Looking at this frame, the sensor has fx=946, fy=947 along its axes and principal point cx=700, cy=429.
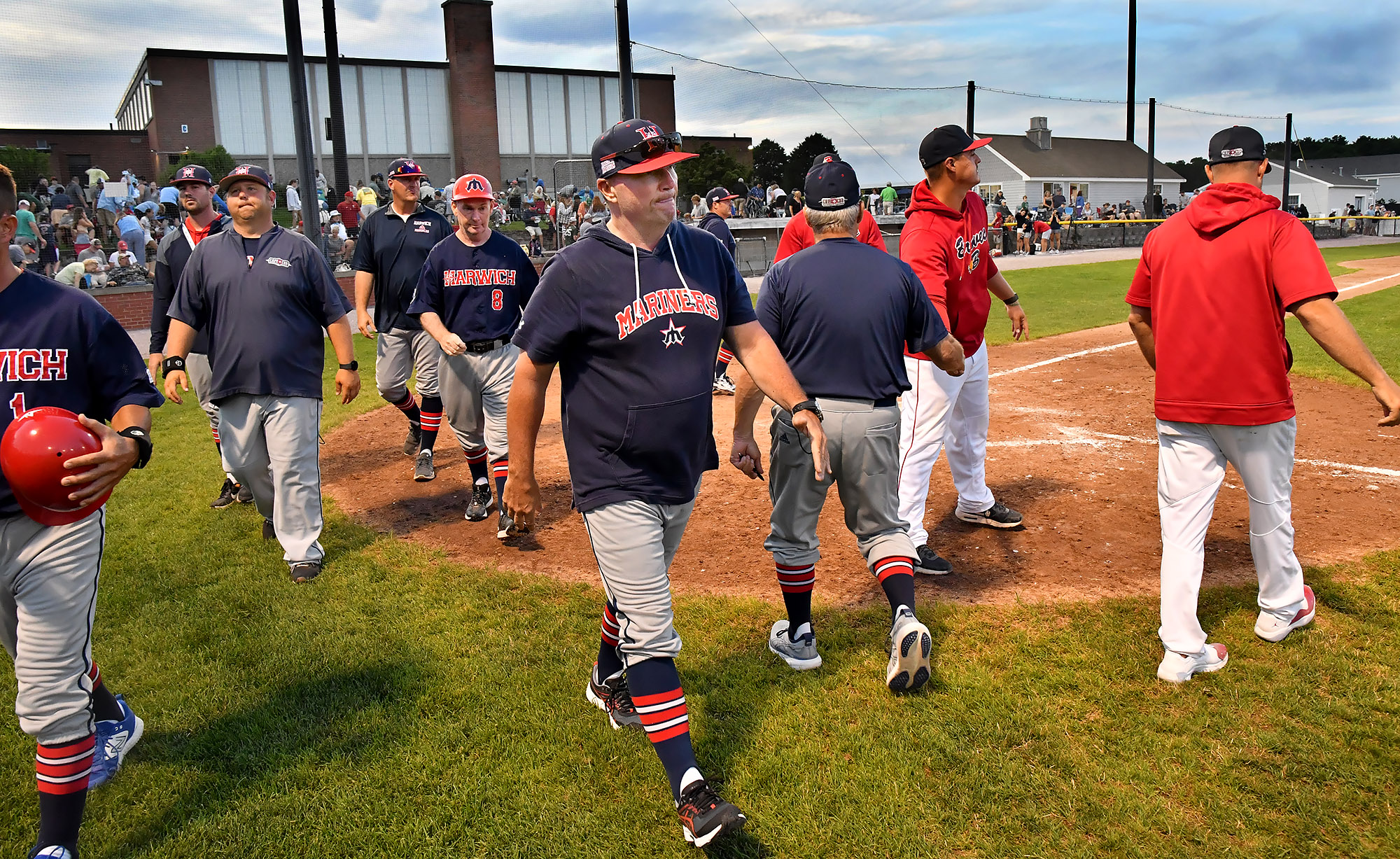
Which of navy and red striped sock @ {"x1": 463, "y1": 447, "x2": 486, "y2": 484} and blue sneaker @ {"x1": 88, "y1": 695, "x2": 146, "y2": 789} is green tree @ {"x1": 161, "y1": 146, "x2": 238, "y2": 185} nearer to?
navy and red striped sock @ {"x1": 463, "y1": 447, "x2": 486, "y2": 484}

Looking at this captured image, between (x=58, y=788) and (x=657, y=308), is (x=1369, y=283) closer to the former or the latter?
(x=657, y=308)

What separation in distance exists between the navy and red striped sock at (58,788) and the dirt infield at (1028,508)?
2.95 metres

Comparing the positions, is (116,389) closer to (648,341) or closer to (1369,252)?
(648,341)

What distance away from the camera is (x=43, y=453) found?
2.88 metres

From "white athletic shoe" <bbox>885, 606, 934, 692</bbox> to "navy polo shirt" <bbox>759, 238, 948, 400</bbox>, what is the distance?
39.4 inches

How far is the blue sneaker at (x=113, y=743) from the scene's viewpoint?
367cm

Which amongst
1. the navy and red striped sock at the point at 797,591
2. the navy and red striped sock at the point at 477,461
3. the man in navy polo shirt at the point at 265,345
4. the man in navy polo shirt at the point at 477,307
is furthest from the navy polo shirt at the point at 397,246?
the navy and red striped sock at the point at 797,591

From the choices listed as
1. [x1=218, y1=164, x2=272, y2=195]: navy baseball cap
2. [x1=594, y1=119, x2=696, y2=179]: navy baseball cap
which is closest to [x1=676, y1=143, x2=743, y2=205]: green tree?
[x1=218, y1=164, x2=272, y2=195]: navy baseball cap

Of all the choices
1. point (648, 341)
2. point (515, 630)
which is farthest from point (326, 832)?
point (648, 341)

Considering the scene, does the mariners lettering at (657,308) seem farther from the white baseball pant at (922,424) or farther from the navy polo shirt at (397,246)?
the navy polo shirt at (397,246)

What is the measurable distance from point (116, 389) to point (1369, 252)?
37822mm

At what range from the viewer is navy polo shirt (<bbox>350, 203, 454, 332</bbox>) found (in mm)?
7906

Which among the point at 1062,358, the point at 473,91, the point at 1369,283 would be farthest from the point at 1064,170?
the point at 1062,358

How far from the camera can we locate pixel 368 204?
2456 centimetres
